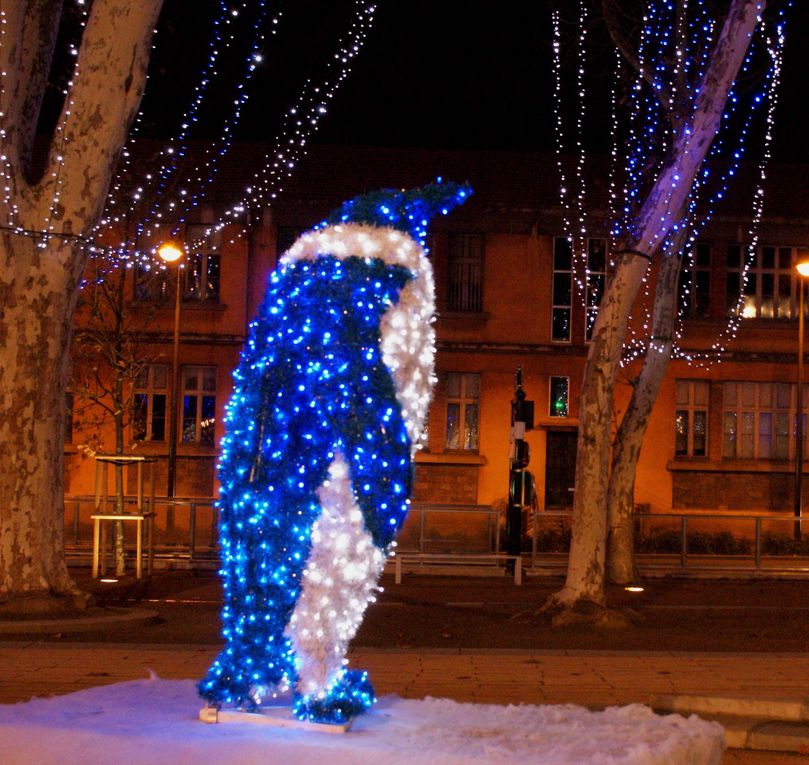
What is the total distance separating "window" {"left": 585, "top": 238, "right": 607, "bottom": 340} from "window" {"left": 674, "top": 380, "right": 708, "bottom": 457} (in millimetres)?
2999

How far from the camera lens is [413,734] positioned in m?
6.88

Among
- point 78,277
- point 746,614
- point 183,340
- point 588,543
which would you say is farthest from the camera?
point 183,340

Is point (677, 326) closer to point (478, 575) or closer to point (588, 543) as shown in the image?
point (478, 575)

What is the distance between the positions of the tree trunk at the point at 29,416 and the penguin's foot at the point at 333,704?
7950mm

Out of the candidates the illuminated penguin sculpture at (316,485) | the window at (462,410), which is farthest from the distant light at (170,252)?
the illuminated penguin sculpture at (316,485)

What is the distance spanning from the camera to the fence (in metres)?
23.4

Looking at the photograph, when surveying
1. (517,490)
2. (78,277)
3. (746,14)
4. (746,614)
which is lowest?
(746,614)

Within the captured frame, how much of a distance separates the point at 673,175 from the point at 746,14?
6.65 ft

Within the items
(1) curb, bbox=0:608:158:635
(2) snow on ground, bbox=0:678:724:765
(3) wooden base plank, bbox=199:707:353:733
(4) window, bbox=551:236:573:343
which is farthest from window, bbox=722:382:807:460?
(3) wooden base plank, bbox=199:707:353:733

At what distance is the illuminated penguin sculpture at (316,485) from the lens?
7.03 metres

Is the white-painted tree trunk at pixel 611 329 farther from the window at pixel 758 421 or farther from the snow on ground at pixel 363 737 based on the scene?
the window at pixel 758 421

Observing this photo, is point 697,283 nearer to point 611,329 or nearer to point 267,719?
point 611,329

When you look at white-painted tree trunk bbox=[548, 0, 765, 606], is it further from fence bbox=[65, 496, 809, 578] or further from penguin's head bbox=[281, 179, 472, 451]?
penguin's head bbox=[281, 179, 472, 451]

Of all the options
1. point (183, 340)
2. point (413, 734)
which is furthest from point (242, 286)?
point (413, 734)
